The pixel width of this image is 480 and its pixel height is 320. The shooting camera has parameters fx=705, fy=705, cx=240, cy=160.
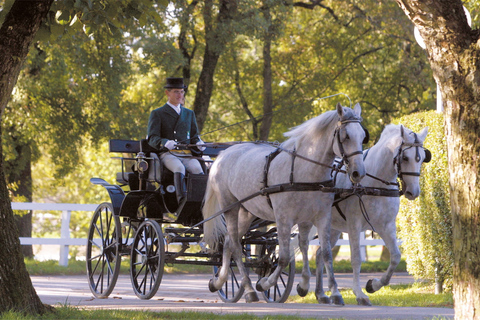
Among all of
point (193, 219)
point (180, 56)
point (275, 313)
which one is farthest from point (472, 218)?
point (180, 56)

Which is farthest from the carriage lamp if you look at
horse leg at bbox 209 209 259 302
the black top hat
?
horse leg at bbox 209 209 259 302

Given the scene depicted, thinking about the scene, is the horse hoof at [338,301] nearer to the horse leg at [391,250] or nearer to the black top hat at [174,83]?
the horse leg at [391,250]

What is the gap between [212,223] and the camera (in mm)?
9281

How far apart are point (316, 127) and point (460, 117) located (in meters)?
2.60

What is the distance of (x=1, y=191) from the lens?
668cm

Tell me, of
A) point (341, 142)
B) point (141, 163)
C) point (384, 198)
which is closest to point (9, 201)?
point (141, 163)

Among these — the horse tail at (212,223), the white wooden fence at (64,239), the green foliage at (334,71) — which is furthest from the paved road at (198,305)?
the green foliage at (334,71)

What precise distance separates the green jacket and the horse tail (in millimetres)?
899

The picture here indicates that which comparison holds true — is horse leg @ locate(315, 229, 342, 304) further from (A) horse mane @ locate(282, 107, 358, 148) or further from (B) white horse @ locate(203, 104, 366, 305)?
(A) horse mane @ locate(282, 107, 358, 148)

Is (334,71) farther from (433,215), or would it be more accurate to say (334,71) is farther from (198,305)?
(198,305)

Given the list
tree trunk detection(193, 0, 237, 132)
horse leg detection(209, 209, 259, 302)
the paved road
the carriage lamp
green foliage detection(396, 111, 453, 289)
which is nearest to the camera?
the paved road

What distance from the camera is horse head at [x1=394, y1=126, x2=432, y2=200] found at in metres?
7.96

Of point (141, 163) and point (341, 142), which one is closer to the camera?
point (341, 142)

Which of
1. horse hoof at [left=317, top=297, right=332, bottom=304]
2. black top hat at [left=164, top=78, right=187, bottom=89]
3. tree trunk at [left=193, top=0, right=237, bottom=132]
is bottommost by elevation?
horse hoof at [left=317, top=297, right=332, bottom=304]
